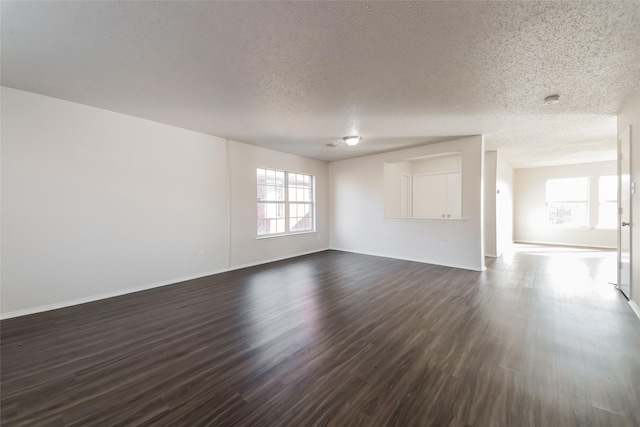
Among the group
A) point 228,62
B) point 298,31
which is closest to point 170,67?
point 228,62

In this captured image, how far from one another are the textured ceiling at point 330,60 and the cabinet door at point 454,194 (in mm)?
2647

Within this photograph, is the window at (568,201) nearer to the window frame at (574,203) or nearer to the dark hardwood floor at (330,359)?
the window frame at (574,203)

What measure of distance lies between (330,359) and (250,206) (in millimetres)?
3754

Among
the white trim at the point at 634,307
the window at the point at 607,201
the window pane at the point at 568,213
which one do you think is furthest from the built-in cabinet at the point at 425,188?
the window at the point at 607,201

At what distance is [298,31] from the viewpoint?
1.78 m

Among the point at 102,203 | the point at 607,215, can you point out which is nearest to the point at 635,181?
the point at 607,215

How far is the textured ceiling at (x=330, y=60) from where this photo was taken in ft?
5.32

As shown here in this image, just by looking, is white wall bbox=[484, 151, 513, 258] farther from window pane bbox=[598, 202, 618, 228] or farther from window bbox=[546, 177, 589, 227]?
window pane bbox=[598, 202, 618, 228]

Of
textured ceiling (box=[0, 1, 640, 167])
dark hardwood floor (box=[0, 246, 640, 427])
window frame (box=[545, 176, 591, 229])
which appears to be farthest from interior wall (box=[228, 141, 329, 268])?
window frame (box=[545, 176, 591, 229])

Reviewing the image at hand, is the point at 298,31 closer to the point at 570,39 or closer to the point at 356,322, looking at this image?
the point at 570,39

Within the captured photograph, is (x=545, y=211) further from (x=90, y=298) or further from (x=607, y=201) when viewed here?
Result: (x=90, y=298)

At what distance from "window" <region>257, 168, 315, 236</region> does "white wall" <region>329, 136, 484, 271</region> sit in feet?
2.72

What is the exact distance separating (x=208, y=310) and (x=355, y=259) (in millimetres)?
3482

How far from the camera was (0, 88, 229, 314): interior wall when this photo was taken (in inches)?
108
